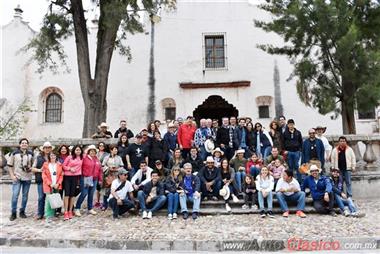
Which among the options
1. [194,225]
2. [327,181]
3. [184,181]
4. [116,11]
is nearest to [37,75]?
[116,11]

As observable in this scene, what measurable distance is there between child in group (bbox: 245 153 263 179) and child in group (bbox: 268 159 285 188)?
11.2 inches

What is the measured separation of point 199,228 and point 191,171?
64.3 inches

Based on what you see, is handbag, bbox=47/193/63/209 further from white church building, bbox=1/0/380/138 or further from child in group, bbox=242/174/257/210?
white church building, bbox=1/0/380/138

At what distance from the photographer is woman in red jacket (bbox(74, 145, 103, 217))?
8.02 m

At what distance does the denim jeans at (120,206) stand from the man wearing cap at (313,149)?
4.45m

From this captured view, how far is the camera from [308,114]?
53.1 ft

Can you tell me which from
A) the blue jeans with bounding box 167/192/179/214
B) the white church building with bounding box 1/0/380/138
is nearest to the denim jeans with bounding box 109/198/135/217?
the blue jeans with bounding box 167/192/179/214

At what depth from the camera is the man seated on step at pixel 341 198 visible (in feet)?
24.8

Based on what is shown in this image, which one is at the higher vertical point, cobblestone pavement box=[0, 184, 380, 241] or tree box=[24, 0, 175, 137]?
tree box=[24, 0, 175, 137]

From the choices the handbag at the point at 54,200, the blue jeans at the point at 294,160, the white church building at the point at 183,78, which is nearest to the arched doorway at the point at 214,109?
the white church building at the point at 183,78

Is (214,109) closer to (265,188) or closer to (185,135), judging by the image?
(185,135)

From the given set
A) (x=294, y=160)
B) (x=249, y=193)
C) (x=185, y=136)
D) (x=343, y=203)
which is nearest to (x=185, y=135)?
(x=185, y=136)

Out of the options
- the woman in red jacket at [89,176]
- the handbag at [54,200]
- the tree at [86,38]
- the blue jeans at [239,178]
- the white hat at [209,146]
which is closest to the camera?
the handbag at [54,200]

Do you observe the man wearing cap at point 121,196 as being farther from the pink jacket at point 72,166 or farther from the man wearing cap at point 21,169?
the man wearing cap at point 21,169
